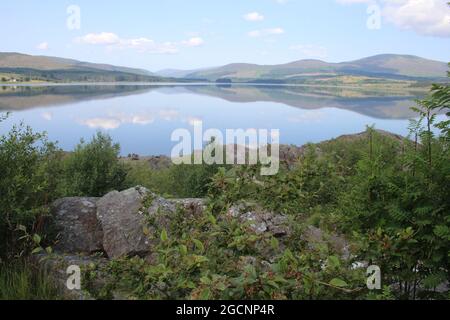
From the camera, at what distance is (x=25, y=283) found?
4.82m

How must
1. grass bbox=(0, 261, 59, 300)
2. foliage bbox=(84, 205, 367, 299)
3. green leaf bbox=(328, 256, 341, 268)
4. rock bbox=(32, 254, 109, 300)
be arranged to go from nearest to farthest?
foliage bbox=(84, 205, 367, 299), green leaf bbox=(328, 256, 341, 268), rock bbox=(32, 254, 109, 300), grass bbox=(0, 261, 59, 300)

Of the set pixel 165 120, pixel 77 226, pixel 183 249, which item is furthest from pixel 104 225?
pixel 165 120

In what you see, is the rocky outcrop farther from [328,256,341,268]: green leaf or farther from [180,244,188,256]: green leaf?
[328,256,341,268]: green leaf

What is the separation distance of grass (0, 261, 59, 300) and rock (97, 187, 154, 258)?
80.8 inches

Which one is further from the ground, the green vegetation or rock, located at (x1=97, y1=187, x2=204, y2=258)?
the green vegetation

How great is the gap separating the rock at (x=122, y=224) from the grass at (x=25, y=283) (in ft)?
→ 6.74

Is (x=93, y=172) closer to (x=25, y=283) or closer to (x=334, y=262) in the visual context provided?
(x=25, y=283)

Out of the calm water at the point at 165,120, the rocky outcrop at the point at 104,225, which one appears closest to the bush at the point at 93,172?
the rocky outcrop at the point at 104,225

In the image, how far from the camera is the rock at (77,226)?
7.47 meters

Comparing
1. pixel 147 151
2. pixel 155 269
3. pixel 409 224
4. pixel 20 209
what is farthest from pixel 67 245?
pixel 147 151

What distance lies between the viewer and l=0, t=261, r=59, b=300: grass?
4727mm

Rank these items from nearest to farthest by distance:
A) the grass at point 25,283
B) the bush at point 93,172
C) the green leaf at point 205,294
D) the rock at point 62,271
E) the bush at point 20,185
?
the green leaf at point 205,294 < the rock at point 62,271 < the grass at point 25,283 < the bush at point 20,185 < the bush at point 93,172
